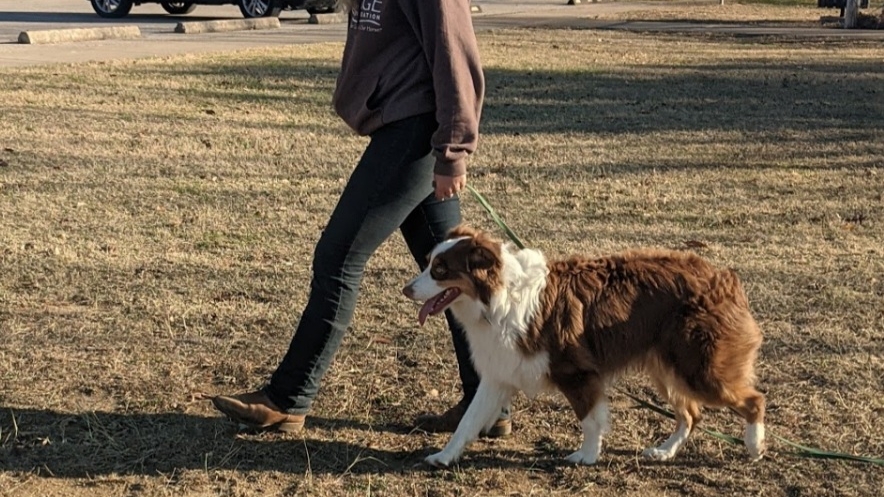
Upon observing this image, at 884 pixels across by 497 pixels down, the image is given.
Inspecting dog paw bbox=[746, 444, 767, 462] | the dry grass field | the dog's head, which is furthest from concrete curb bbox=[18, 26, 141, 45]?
dog paw bbox=[746, 444, 767, 462]

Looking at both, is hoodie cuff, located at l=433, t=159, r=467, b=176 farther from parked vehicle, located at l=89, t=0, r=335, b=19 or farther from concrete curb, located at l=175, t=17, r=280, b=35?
parked vehicle, located at l=89, t=0, r=335, b=19

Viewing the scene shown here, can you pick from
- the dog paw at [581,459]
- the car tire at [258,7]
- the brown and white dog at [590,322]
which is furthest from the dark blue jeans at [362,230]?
the car tire at [258,7]

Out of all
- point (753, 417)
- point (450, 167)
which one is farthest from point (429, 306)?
point (753, 417)

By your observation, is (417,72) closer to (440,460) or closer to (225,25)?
(440,460)

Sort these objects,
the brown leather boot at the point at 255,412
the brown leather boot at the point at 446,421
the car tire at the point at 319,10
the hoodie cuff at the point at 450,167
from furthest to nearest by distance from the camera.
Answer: the car tire at the point at 319,10
the brown leather boot at the point at 446,421
the brown leather boot at the point at 255,412
the hoodie cuff at the point at 450,167

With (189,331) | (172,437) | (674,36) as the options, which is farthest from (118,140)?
(674,36)

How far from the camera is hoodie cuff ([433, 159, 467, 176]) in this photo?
393 cm

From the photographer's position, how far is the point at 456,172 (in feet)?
13.0

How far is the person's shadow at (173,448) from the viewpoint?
13.8 ft

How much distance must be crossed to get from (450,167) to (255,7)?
759 inches

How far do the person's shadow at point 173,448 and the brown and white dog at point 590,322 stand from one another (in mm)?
482

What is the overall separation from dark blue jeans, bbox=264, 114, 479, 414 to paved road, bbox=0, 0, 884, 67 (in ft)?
35.4

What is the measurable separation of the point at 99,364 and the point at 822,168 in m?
6.68

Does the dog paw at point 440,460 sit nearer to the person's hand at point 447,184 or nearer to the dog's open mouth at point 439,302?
the dog's open mouth at point 439,302
